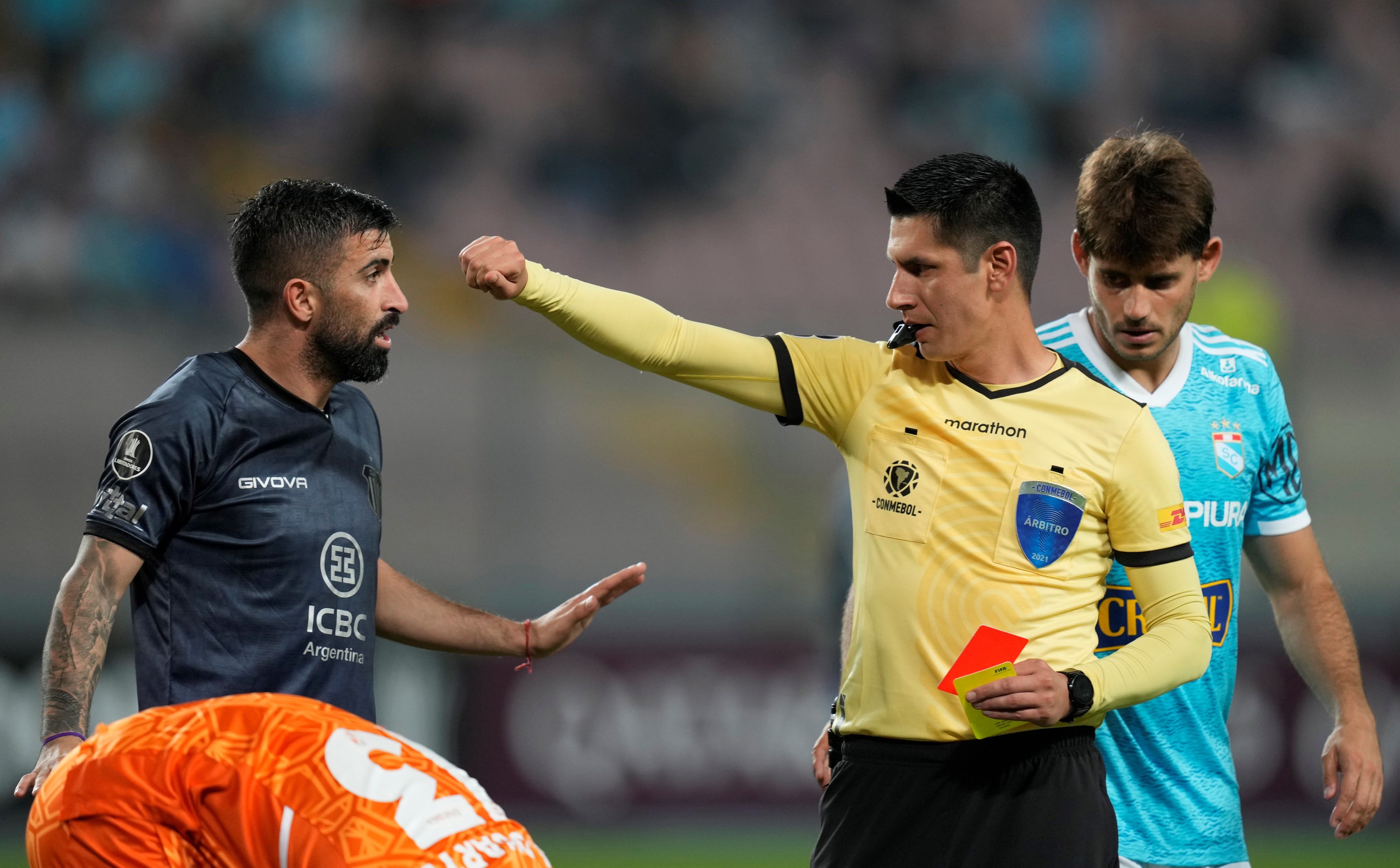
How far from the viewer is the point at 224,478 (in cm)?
288

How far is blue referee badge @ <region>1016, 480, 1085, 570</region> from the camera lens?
8.91 feet

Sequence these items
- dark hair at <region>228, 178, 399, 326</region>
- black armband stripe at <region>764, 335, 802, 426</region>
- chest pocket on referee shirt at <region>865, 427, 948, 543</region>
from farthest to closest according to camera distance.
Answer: dark hair at <region>228, 178, 399, 326</region> < black armband stripe at <region>764, 335, 802, 426</region> < chest pocket on referee shirt at <region>865, 427, 948, 543</region>

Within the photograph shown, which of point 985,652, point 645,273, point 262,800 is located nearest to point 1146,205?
point 985,652

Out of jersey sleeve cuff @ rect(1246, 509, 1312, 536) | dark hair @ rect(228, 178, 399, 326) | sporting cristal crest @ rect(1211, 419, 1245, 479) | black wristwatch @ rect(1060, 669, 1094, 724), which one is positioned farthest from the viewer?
jersey sleeve cuff @ rect(1246, 509, 1312, 536)

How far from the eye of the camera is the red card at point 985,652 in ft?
8.68

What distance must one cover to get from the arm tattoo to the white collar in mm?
2192

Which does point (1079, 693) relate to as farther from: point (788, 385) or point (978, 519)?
point (788, 385)

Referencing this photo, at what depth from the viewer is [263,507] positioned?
289 cm

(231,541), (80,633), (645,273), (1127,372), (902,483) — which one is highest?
(645,273)

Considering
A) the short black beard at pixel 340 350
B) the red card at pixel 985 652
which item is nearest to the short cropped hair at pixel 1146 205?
the red card at pixel 985 652

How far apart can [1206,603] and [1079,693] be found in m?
0.65

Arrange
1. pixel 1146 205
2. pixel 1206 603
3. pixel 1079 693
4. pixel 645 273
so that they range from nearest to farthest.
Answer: pixel 1079 693 → pixel 1206 603 → pixel 1146 205 → pixel 645 273

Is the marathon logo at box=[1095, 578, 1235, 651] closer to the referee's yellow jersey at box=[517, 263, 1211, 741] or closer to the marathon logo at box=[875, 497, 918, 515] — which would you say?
the referee's yellow jersey at box=[517, 263, 1211, 741]

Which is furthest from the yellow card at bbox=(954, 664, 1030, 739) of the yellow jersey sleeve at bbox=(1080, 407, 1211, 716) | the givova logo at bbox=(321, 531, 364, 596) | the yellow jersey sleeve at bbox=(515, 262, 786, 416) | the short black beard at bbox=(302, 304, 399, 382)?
the short black beard at bbox=(302, 304, 399, 382)
